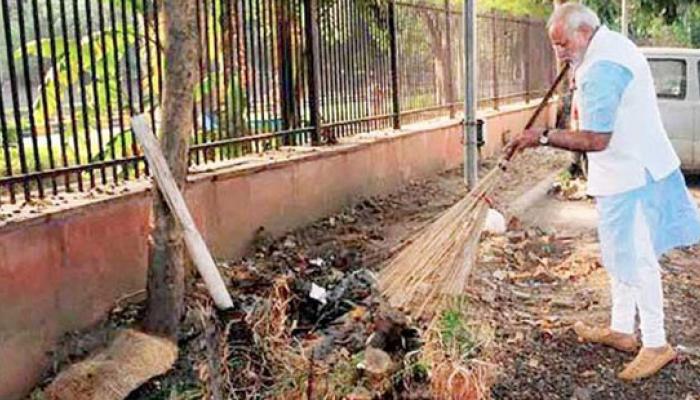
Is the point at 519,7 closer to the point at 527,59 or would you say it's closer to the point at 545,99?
the point at 527,59

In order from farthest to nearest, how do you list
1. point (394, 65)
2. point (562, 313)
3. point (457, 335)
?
point (394, 65) → point (562, 313) → point (457, 335)

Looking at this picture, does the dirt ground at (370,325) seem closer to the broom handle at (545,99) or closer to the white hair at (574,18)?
the broom handle at (545,99)

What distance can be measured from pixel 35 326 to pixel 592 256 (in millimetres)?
4347

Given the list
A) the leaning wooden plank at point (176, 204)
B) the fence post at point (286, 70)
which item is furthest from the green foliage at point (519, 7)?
the leaning wooden plank at point (176, 204)

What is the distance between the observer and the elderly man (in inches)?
162

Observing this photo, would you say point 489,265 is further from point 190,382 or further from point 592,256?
point 190,382

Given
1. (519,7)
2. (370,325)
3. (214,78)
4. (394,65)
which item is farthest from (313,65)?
(519,7)

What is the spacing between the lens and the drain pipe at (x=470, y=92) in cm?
834

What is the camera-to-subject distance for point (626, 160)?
4215mm

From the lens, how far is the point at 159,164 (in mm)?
3830

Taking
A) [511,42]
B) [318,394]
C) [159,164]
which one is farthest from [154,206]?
[511,42]

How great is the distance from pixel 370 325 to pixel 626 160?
157 centimetres

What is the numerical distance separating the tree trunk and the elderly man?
177cm

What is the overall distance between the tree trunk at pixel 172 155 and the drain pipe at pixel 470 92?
4.62m
